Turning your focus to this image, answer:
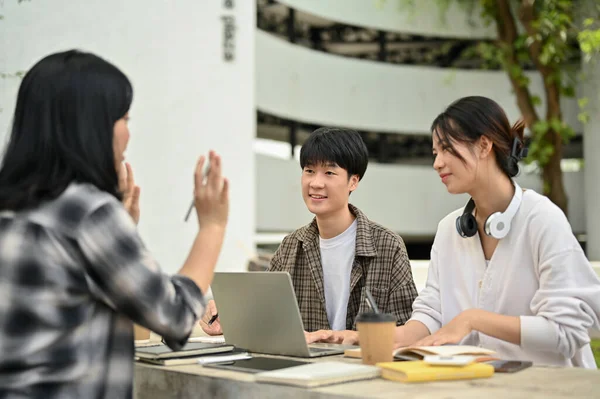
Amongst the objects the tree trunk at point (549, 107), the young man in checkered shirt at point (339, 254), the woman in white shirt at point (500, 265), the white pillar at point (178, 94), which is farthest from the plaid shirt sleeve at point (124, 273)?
the tree trunk at point (549, 107)

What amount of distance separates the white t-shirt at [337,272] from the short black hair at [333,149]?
0.24 metres

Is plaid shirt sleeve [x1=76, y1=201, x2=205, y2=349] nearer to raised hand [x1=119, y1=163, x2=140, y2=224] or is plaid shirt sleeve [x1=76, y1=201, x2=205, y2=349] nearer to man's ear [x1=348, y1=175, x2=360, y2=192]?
raised hand [x1=119, y1=163, x2=140, y2=224]

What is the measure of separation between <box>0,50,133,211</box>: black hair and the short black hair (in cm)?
123

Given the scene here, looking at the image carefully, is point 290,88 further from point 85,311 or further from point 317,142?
point 85,311

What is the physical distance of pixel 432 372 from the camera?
Answer: 4.49 ft

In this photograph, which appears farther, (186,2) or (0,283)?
(186,2)

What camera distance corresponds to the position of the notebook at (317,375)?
1317mm

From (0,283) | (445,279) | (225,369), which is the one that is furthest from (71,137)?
(445,279)

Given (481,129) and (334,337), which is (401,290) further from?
(481,129)

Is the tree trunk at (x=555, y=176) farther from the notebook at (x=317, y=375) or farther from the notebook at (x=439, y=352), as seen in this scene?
the notebook at (x=317, y=375)

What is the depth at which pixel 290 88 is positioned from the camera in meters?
11.2

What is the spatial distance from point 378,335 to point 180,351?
465 mm

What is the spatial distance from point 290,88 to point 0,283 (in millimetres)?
10213

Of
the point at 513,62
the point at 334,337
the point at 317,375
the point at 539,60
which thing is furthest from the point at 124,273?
the point at 513,62
